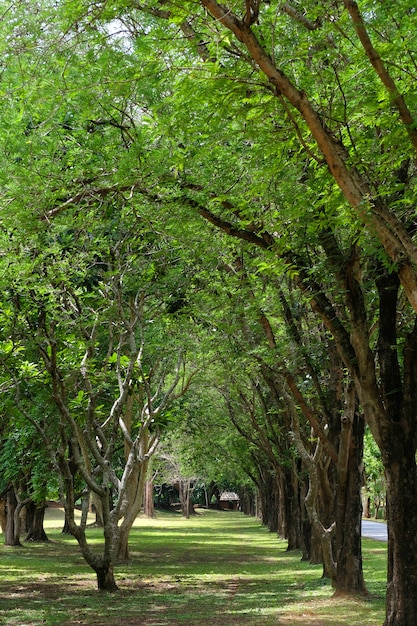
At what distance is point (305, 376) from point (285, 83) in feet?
33.2

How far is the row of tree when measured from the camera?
663 centimetres

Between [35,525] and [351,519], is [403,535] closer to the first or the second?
[351,519]

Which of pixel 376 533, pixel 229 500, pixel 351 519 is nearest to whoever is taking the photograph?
pixel 351 519

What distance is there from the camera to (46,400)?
1700 centimetres

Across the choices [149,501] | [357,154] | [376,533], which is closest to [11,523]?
[376,533]

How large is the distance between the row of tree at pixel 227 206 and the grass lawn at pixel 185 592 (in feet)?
3.52

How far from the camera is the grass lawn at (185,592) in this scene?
1200 centimetres

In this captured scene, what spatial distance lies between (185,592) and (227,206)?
9649 millimetres

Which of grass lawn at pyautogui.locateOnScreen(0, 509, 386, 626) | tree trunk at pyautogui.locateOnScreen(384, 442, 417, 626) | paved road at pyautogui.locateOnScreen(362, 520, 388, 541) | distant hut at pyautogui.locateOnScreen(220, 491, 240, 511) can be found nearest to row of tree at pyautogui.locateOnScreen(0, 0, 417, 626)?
tree trunk at pyautogui.locateOnScreen(384, 442, 417, 626)

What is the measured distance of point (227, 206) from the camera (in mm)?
9852

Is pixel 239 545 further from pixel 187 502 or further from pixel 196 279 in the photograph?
pixel 187 502

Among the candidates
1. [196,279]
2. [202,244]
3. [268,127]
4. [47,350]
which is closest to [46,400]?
[47,350]

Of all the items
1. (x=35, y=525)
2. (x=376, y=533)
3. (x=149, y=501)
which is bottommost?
(x=149, y=501)

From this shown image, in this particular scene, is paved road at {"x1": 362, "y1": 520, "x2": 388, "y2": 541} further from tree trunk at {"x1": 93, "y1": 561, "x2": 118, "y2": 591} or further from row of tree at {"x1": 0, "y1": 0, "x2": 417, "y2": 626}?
tree trunk at {"x1": 93, "y1": 561, "x2": 118, "y2": 591}
